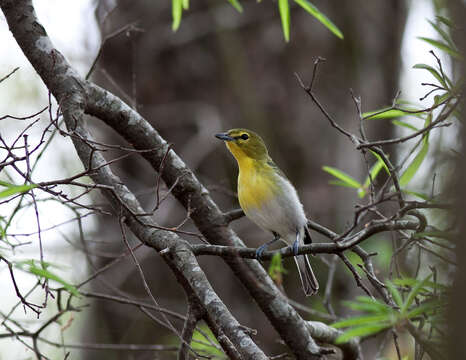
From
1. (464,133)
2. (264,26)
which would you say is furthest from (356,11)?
(464,133)

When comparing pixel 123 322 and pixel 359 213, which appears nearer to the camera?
pixel 359 213

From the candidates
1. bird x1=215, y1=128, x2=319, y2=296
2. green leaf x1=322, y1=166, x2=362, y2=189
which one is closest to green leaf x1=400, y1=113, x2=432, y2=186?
green leaf x1=322, y1=166, x2=362, y2=189

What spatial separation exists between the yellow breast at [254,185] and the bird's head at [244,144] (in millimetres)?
71

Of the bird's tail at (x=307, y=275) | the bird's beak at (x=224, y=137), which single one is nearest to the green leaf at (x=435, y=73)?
the bird's tail at (x=307, y=275)

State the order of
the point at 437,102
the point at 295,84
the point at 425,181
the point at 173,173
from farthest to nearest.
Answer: the point at 295,84, the point at 425,181, the point at 173,173, the point at 437,102

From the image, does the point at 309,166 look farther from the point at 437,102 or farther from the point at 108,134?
the point at 437,102

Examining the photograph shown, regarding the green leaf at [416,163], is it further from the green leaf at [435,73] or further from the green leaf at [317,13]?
the green leaf at [317,13]

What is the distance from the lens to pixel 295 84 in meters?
6.43

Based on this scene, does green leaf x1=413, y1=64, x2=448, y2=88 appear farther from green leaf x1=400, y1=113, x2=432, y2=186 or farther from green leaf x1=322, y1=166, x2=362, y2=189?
green leaf x1=322, y1=166, x2=362, y2=189

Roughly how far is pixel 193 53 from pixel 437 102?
4.22m

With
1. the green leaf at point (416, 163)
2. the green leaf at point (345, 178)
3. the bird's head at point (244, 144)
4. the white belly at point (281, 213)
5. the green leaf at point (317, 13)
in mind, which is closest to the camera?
the green leaf at point (416, 163)

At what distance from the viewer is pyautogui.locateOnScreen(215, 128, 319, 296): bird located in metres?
3.99

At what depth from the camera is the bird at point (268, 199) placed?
3.99m

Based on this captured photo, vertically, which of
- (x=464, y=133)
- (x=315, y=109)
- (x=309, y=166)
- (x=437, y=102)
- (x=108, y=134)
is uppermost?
(x=108, y=134)
